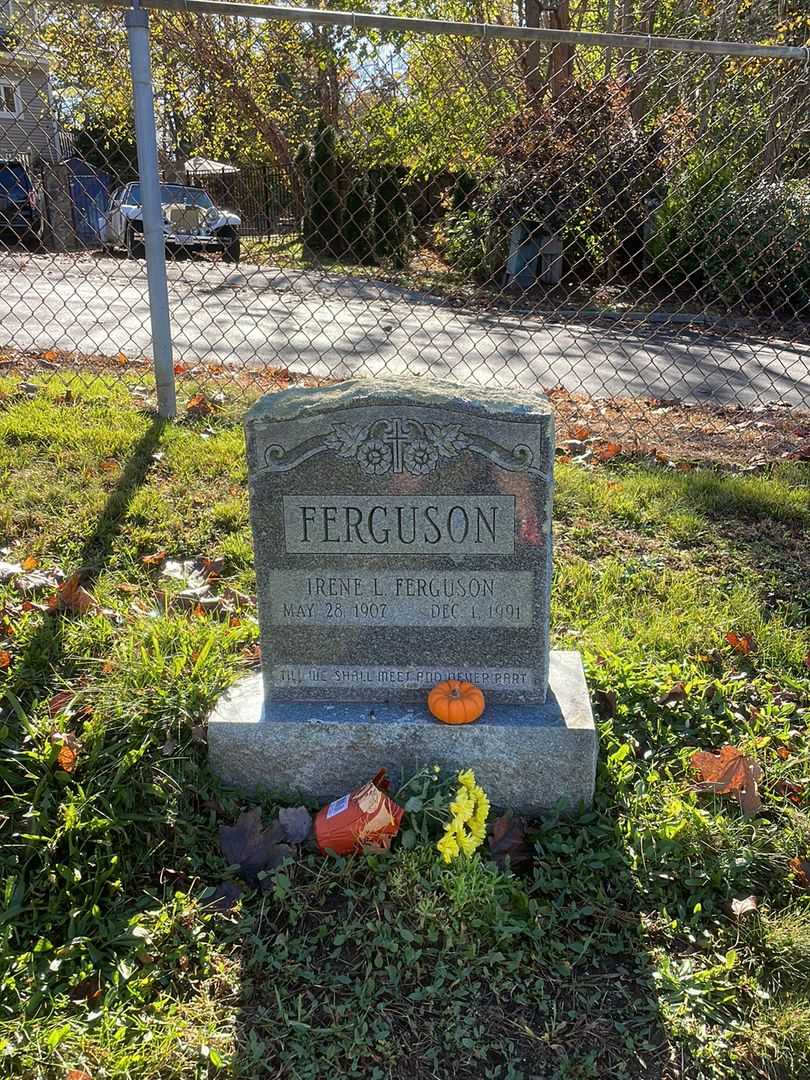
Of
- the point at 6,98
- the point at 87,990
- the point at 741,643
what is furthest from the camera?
the point at 6,98

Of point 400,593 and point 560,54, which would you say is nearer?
point 400,593

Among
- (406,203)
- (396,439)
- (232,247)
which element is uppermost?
(406,203)

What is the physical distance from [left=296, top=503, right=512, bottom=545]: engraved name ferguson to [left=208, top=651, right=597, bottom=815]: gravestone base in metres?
0.52

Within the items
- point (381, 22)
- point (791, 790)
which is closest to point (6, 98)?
point (381, 22)

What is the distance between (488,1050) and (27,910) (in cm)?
120

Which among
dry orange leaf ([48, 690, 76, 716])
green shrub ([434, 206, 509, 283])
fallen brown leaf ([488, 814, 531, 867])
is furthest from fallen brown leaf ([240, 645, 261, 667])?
green shrub ([434, 206, 509, 283])

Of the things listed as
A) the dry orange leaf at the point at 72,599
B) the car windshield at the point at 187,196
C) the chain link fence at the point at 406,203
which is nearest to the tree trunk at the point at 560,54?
the chain link fence at the point at 406,203

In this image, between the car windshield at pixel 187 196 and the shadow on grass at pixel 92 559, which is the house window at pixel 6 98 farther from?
the shadow on grass at pixel 92 559

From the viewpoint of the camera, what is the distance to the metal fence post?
13.2 feet

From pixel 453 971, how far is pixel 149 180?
374cm

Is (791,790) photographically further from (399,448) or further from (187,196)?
(187,196)

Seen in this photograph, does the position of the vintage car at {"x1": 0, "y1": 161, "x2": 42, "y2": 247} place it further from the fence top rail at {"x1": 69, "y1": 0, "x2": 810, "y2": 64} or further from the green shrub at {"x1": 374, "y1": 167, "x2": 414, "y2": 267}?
Result: the green shrub at {"x1": 374, "y1": 167, "x2": 414, "y2": 267}

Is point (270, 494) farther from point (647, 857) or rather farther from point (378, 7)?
point (378, 7)

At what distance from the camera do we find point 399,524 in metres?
2.56
